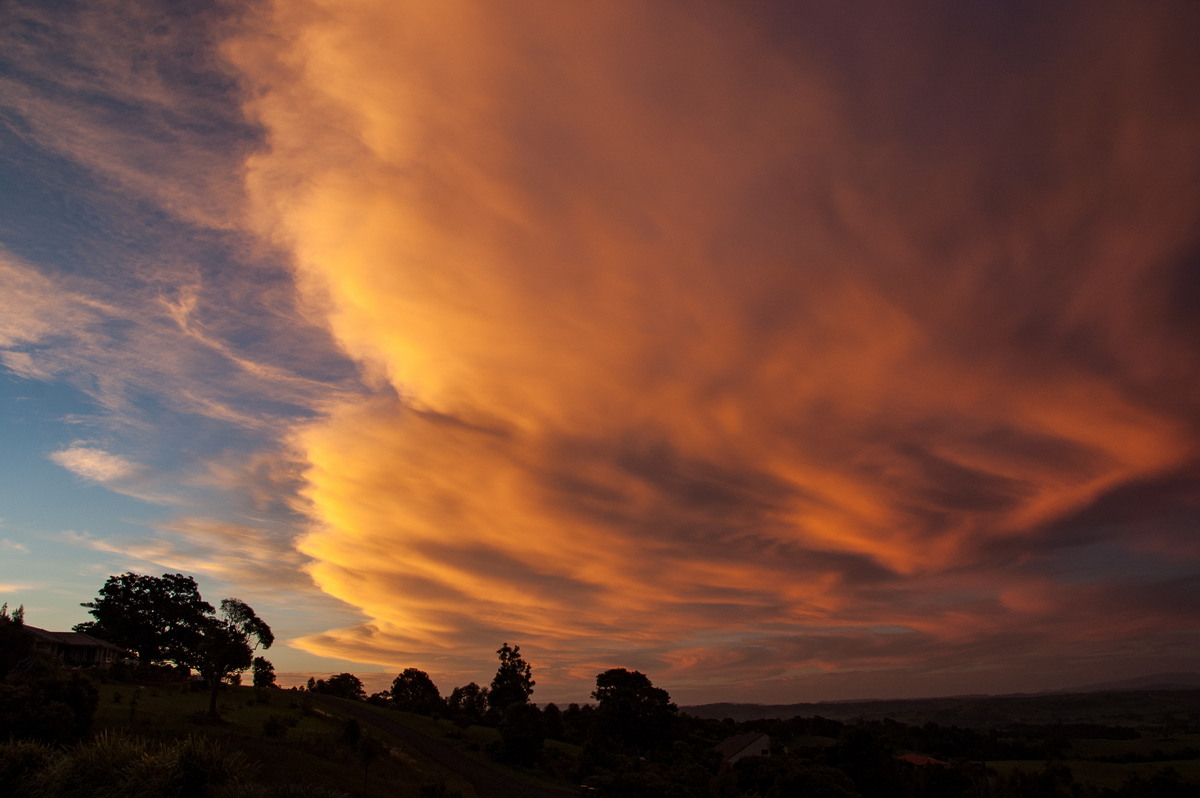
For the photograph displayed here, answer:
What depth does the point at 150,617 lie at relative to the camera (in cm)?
8612

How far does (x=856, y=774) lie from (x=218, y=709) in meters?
60.2

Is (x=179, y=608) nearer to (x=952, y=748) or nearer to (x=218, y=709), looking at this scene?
(x=218, y=709)

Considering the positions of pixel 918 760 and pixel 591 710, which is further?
pixel 591 710

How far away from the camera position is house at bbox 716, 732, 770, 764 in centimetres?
8431

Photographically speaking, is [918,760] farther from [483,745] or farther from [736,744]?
[483,745]

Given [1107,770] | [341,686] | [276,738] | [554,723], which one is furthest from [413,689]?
[1107,770]

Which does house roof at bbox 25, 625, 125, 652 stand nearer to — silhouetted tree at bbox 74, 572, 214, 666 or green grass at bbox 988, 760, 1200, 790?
silhouetted tree at bbox 74, 572, 214, 666

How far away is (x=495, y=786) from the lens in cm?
5084

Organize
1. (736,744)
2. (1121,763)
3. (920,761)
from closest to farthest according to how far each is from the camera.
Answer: (920,761) → (736,744) → (1121,763)

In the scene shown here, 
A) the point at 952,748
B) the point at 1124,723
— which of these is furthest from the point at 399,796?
the point at 1124,723

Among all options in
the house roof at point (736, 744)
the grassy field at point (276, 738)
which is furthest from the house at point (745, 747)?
the grassy field at point (276, 738)

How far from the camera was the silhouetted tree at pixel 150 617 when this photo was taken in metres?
84.1

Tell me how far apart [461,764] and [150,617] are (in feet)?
194

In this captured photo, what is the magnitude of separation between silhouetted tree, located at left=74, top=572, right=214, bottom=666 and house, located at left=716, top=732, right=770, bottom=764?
7414 centimetres
